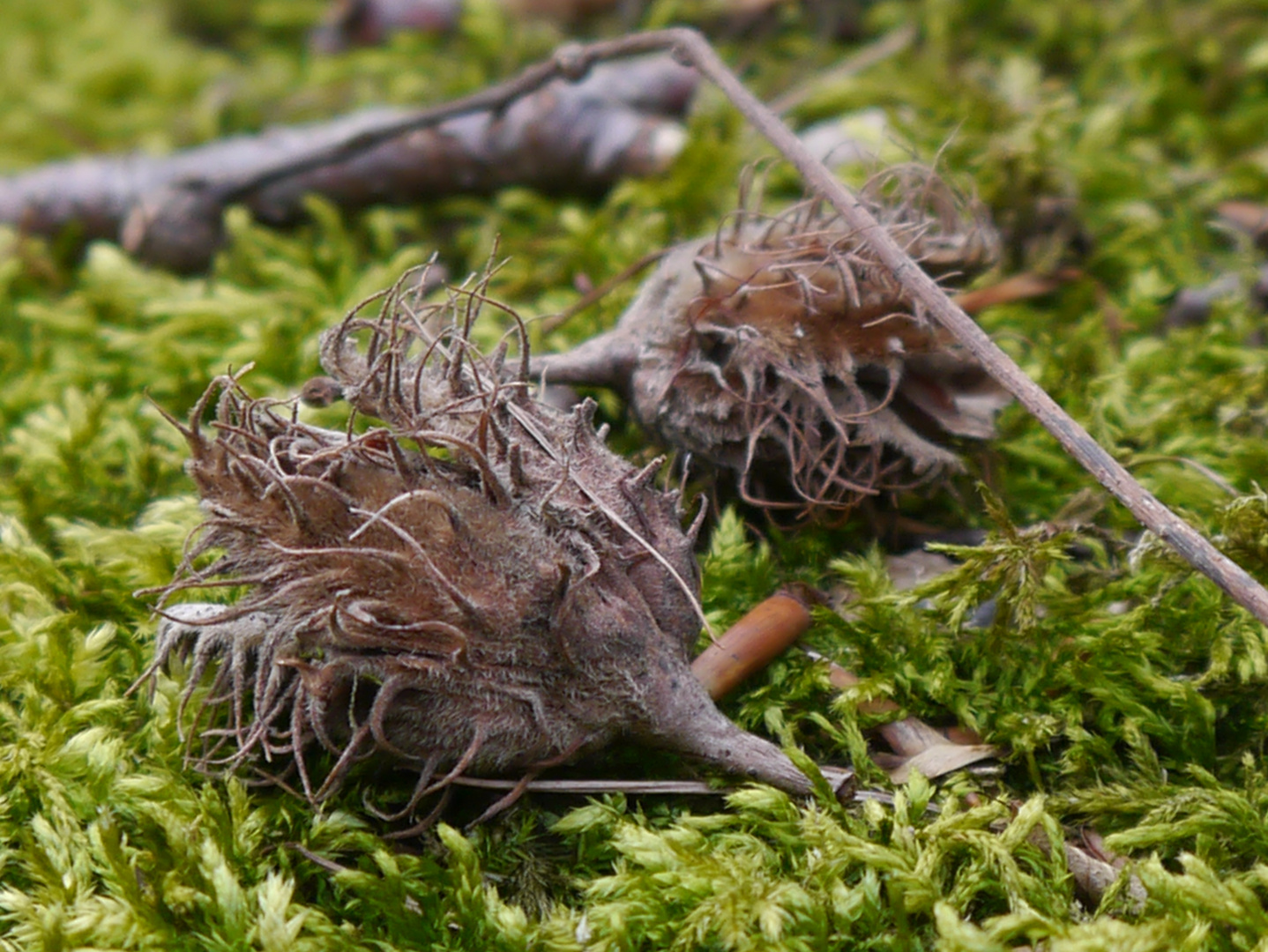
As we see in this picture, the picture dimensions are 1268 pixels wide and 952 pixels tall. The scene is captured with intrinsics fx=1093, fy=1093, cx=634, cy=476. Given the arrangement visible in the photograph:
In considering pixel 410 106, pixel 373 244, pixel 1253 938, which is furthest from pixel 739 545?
pixel 410 106

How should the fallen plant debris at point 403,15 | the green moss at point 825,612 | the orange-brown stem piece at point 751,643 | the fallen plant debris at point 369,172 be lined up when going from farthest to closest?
the fallen plant debris at point 403,15
the fallen plant debris at point 369,172
the orange-brown stem piece at point 751,643
the green moss at point 825,612

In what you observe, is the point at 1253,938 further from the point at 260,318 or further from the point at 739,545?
the point at 260,318

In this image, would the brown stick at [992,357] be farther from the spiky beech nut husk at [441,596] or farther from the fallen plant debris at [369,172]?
the fallen plant debris at [369,172]

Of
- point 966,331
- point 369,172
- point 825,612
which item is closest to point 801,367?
point 966,331

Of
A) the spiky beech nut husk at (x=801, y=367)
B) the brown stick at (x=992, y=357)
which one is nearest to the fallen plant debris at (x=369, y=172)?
the brown stick at (x=992, y=357)

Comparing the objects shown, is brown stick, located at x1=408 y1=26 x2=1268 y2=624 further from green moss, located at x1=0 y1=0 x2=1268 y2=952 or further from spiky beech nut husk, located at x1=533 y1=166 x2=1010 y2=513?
green moss, located at x1=0 y1=0 x2=1268 y2=952

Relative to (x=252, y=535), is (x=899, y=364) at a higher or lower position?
lower

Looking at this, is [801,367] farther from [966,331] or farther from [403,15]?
[403,15]

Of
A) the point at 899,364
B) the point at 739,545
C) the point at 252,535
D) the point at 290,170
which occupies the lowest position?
the point at 739,545
